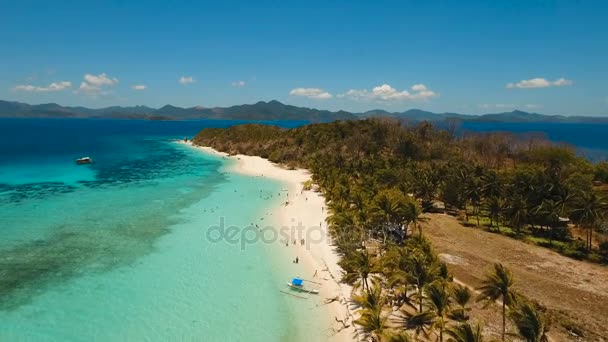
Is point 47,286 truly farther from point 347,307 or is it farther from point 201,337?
point 347,307

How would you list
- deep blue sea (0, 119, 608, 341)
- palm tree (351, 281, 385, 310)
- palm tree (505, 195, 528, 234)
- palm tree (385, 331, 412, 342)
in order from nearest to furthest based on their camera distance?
palm tree (385, 331, 412, 342), palm tree (351, 281, 385, 310), deep blue sea (0, 119, 608, 341), palm tree (505, 195, 528, 234)

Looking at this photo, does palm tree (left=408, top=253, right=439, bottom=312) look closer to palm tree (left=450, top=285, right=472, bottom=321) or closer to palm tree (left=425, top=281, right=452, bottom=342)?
palm tree (left=425, top=281, right=452, bottom=342)

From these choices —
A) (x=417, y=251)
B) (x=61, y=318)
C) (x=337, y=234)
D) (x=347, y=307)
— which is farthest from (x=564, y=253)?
(x=61, y=318)

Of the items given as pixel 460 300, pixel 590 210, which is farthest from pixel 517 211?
→ pixel 460 300

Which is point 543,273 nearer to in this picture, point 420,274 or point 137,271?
point 420,274

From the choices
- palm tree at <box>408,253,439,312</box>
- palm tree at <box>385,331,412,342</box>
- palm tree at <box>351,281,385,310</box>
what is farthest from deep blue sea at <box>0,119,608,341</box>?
palm tree at <box>408,253,439,312</box>

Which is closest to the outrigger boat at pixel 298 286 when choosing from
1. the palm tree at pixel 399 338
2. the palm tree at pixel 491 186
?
the palm tree at pixel 399 338
